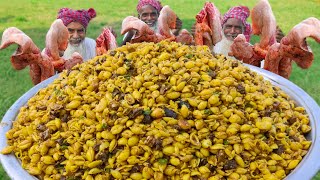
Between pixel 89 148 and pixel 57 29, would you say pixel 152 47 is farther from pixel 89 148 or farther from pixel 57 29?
pixel 57 29

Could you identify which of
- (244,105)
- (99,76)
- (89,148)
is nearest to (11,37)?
(99,76)

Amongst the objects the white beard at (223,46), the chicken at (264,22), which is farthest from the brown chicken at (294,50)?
the white beard at (223,46)

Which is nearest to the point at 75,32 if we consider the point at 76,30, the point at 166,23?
the point at 76,30

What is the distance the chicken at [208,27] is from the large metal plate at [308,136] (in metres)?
0.77

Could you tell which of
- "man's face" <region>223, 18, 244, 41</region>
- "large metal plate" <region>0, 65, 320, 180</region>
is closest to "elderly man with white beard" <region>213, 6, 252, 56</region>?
"man's face" <region>223, 18, 244, 41</region>

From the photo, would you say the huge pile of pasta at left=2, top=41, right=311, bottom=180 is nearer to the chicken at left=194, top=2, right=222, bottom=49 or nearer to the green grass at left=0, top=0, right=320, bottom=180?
the chicken at left=194, top=2, right=222, bottom=49

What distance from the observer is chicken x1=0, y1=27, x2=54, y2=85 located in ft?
9.33

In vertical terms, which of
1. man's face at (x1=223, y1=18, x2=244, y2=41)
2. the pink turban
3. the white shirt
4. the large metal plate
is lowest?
the white shirt

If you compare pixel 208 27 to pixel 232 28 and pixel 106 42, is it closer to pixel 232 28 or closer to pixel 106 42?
pixel 232 28

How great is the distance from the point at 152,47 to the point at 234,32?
169 cm

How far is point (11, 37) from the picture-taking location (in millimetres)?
2869

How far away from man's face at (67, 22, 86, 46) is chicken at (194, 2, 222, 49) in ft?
3.90

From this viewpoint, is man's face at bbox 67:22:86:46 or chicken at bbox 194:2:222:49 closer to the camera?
chicken at bbox 194:2:222:49

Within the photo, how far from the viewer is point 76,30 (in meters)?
4.02
